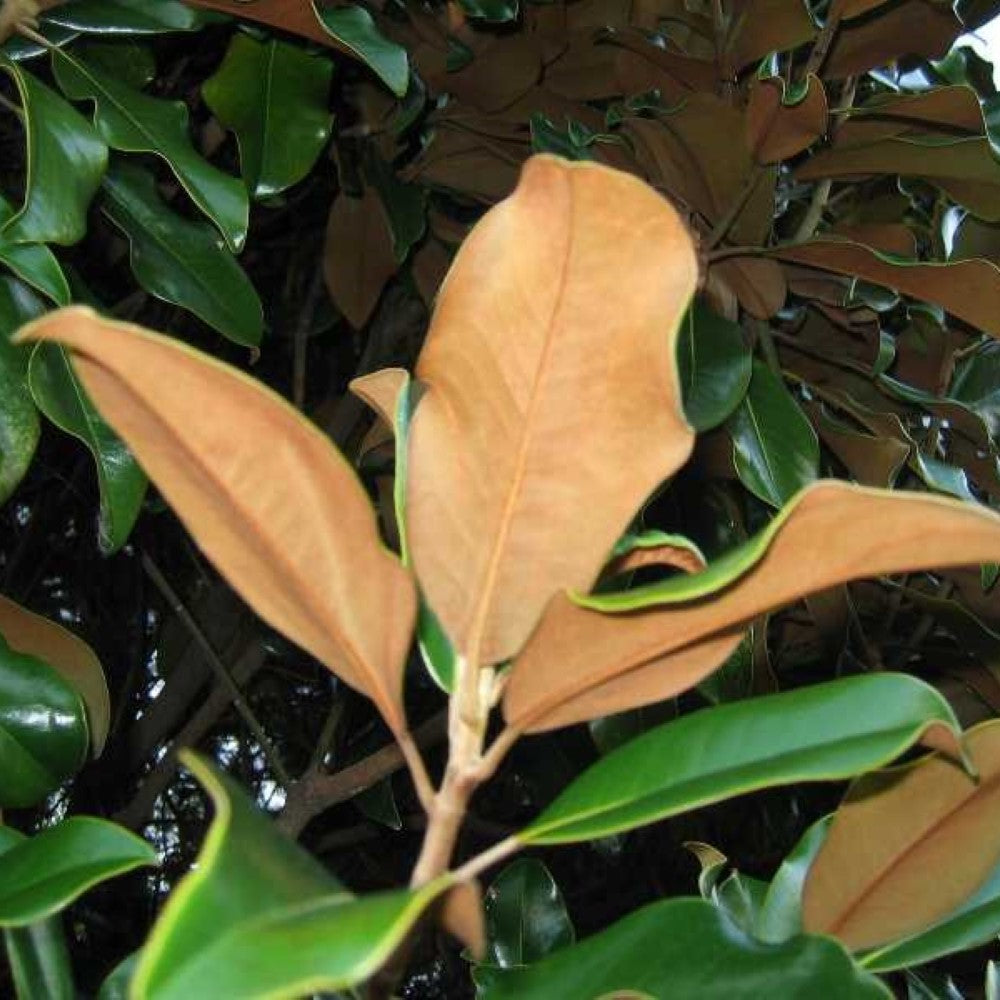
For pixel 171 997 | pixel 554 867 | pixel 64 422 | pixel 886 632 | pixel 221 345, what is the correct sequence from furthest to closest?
pixel 554 867 → pixel 221 345 → pixel 886 632 → pixel 64 422 → pixel 171 997

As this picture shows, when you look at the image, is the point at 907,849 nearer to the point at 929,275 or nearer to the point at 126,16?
the point at 929,275

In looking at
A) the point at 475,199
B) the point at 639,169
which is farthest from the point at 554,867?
the point at 639,169

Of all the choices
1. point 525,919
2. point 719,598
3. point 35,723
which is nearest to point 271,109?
point 35,723

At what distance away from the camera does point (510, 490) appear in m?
0.44

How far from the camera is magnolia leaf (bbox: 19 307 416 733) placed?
1.27 feet

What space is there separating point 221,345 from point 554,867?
1.18 metres

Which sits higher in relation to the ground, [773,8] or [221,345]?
[773,8]

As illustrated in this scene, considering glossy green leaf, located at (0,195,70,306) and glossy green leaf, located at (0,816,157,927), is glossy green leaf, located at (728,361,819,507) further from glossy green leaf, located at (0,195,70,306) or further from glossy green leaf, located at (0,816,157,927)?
glossy green leaf, located at (0,816,157,927)

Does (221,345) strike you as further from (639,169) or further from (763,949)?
(763,949)

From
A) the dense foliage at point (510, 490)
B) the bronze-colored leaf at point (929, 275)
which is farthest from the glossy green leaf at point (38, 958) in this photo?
the bronze-colored leaf at point (929, 275)

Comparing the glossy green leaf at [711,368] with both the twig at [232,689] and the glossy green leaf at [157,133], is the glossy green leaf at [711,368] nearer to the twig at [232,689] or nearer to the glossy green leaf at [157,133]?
the glossy green leaf at [157,133]

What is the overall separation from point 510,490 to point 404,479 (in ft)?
0.12

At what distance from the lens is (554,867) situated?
2451 mm

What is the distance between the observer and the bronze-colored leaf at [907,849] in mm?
600
